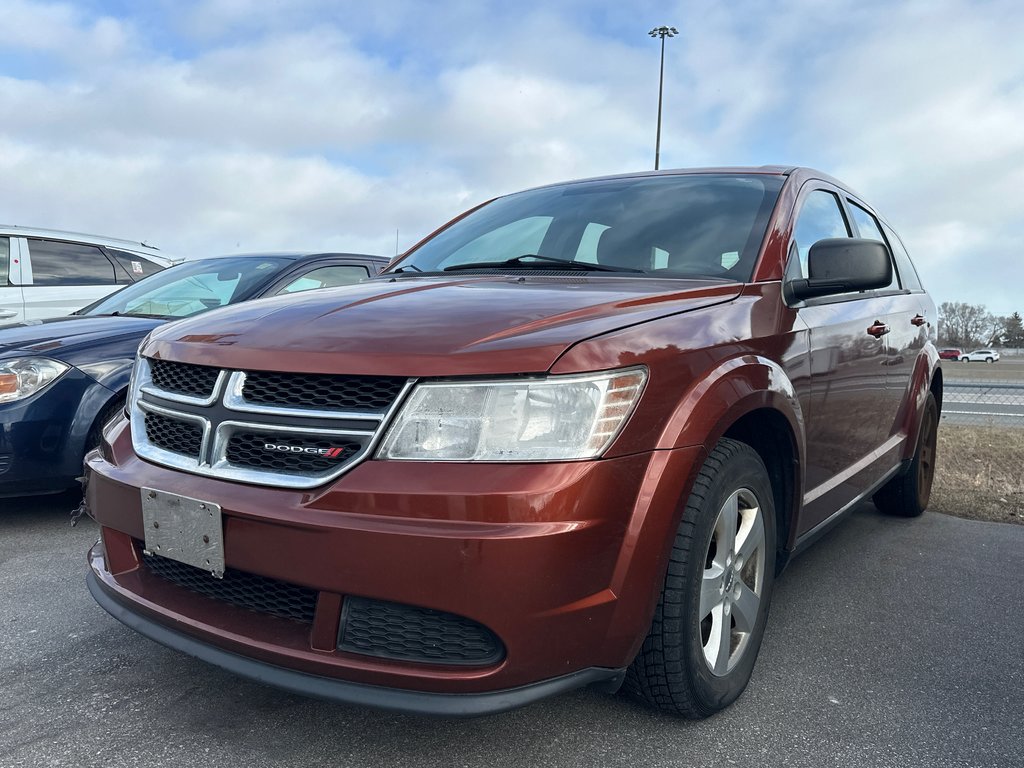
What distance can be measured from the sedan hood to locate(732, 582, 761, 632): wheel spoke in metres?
3.00

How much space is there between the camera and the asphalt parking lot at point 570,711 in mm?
1938

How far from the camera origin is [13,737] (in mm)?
1970

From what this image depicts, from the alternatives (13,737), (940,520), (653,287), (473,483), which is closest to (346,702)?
(473,483)

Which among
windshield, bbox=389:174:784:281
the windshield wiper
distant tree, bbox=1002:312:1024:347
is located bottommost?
distant tree, bbox=1002:312:1024:347

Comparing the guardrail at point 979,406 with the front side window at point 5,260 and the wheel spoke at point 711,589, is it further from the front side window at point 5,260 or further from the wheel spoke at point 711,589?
the front side window at point 5,260

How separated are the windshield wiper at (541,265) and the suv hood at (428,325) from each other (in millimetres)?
243

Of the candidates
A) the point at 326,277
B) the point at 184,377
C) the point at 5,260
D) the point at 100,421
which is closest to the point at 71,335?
the point at 100,421

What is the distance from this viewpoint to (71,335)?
3736 millimetres

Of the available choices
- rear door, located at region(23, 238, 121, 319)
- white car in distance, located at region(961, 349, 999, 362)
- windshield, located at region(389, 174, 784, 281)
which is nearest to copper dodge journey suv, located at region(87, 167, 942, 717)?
windshield, located at region(389, 174, 784, 281)

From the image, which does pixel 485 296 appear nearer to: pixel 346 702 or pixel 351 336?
pixel 351 336

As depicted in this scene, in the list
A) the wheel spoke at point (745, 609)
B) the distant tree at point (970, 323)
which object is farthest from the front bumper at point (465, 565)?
the distant tree at point (970, 323)

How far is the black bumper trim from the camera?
63.7 inches

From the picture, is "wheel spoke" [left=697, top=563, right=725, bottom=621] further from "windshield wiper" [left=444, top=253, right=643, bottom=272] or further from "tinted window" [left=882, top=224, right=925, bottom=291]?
"tinted window" [left=882, top=224, right=925, bottom=291]

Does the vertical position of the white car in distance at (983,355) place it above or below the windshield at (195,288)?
below
